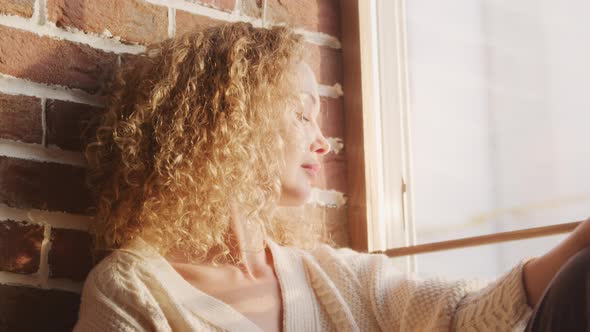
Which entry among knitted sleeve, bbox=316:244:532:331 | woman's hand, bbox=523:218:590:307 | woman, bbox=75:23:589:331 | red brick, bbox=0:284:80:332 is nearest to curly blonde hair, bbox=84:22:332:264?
woman, bbox=75:23:589:331

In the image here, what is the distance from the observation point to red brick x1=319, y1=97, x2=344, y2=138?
149 cm

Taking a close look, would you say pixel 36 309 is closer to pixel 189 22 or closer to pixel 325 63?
pixel 189 22

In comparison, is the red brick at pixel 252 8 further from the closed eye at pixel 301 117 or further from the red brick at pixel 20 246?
the red brick at pixel 20 246

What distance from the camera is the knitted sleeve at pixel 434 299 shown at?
97 cm

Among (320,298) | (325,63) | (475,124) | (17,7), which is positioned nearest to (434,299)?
(320,298)

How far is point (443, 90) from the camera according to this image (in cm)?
137

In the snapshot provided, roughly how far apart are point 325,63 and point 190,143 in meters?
0.41

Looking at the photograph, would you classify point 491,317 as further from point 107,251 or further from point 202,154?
point 107,251

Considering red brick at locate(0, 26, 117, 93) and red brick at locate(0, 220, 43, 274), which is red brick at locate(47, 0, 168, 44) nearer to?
red brick at locate(0, 26, 117, 93)

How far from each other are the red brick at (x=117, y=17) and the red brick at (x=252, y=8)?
17 cm

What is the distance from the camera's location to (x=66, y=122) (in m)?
1.22

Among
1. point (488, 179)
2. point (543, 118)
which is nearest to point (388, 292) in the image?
point (488, 179)

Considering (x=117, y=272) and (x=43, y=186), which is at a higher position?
(x=43, y=186)

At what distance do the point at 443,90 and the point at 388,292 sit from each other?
1.31 ft
